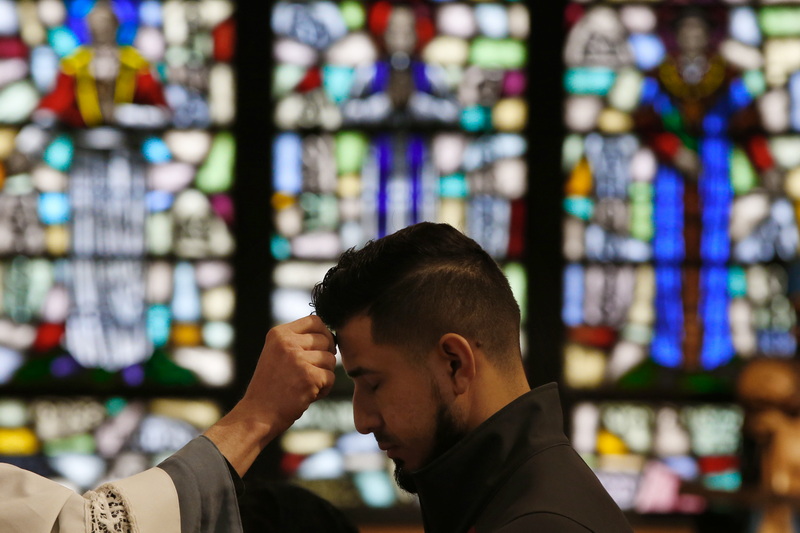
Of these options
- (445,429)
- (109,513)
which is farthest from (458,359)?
(109,513)

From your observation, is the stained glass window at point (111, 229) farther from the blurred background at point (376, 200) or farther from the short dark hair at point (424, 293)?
the short dark hair at point (424, 293)

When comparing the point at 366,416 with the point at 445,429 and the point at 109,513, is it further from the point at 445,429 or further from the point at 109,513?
the point at 109,513

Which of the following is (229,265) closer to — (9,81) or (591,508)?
(9,81)

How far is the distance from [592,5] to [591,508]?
5198mm

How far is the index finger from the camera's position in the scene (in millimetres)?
2201

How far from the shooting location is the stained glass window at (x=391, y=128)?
633cm

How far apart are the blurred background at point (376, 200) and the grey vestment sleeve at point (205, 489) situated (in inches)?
155

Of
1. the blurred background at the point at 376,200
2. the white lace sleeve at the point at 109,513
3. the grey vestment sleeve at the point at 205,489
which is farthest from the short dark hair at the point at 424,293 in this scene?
the blurred background at the point at 376,200

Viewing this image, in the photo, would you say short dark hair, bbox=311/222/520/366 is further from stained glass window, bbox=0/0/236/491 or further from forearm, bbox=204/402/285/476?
stained glass window, bbox=0/0/236/491

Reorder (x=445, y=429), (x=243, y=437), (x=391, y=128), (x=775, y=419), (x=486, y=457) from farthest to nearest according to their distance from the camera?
1. (x=391, y=128)
2. (x=775, y=419)
3. (x=243, y=437)
4. (x=445, y=429)
5. (x=486, y=457)

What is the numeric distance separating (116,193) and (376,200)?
1.49 metres

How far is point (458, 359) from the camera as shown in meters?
2.07

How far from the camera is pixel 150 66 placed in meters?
6.43

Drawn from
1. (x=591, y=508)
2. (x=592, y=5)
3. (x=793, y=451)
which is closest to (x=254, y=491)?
(x=591, y=508)
